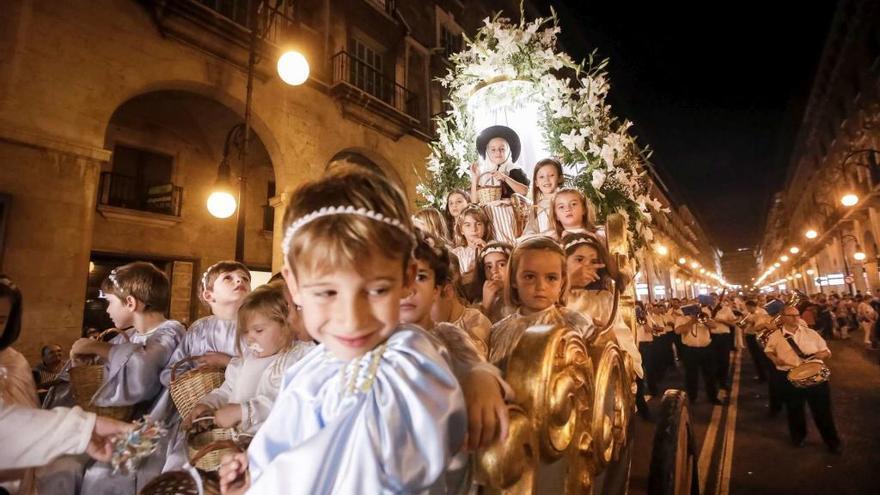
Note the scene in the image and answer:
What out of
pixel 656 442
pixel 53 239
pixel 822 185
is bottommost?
pixel 656 442

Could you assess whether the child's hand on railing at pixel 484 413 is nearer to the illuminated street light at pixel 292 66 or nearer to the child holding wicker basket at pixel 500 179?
the child holding wicker basket at pixel 500 179

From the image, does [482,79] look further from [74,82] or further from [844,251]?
[844,251]

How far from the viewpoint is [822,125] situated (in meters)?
30.9

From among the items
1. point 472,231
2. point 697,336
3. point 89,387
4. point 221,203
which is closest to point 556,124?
point 472,231

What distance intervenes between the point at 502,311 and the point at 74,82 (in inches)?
339

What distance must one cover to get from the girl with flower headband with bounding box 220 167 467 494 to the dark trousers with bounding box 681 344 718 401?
9.69 m

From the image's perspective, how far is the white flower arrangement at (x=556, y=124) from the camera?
158 inches

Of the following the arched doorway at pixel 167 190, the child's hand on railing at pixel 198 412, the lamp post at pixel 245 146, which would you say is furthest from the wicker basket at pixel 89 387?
the arched doorway at pixel 167 190

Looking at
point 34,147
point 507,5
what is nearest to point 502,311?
point 34,147

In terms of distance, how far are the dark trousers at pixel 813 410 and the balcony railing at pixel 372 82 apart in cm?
1126

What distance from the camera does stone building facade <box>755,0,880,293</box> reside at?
66.4ft

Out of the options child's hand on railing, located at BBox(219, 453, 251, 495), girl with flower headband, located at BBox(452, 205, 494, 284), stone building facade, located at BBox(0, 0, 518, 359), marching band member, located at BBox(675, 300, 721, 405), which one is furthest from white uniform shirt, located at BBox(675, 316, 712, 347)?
child's hand on railing, located at BBox(219, 453, 251, 495)

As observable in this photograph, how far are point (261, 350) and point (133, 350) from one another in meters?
1.08

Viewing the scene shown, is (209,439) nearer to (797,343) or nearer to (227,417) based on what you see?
(227,417)
